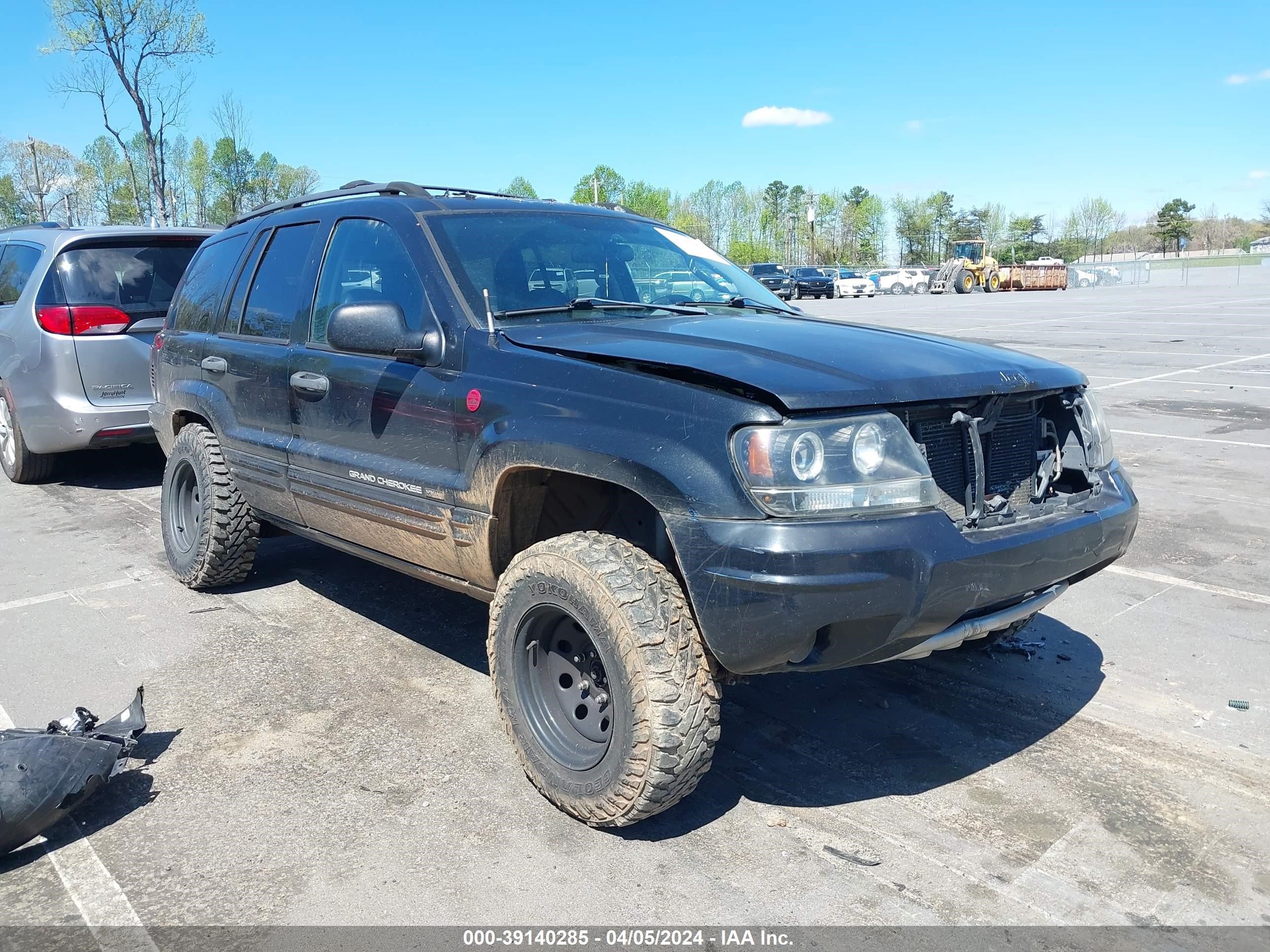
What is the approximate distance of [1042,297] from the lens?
43031 millimetres

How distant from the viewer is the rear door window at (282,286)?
4.33 m

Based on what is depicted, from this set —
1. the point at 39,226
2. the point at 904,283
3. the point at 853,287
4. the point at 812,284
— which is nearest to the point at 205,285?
the point at 39,226

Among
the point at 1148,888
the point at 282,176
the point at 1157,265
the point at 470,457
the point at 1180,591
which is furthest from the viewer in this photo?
the point at 1157,265

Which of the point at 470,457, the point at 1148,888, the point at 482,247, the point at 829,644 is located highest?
the point at 482,247

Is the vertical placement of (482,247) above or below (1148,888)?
above

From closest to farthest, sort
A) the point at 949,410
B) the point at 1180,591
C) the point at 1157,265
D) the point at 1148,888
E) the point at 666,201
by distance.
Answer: the point at 1148,888, the point at 949,410, the point at 1180,591, the point at 1157,265, the point at 666,201

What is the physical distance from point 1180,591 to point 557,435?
3.61 metres

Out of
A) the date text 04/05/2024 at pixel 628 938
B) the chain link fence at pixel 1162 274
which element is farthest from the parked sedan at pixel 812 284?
the date text 04/05/2024 at pixel 628 938

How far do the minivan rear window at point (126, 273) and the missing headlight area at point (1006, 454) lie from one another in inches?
246

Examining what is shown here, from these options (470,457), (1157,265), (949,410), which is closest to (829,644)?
(949,410)

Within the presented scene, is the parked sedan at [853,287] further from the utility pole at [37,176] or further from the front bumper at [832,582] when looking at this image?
the front bumper at [832,582]

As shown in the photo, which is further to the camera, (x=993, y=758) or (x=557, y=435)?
(x=993, y=758)

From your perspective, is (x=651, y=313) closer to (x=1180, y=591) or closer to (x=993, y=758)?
(x=993, y=758)

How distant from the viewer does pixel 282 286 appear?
4.50 meters
